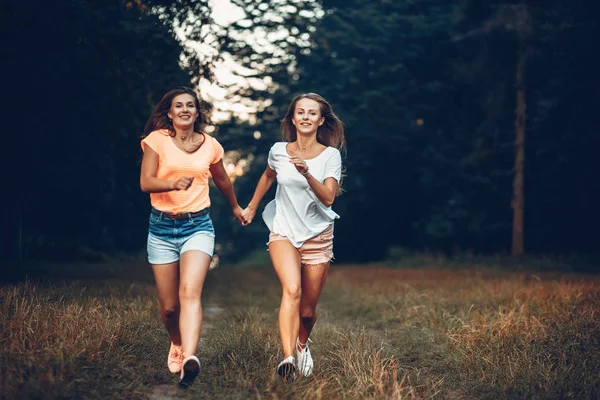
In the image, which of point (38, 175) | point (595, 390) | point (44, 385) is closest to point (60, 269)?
point (38, 175)

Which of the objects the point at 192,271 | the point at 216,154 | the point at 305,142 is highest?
the point at 305,142

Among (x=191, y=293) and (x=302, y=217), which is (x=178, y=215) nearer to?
(x=191, y=293)

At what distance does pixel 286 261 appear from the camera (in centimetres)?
599

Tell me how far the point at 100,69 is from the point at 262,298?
5250mm

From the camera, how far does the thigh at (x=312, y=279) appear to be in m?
6.20

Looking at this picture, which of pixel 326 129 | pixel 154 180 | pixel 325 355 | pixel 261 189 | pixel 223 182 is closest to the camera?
pixel 154 180

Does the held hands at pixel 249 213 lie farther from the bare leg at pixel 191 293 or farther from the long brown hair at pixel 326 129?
the bare leg at pixel 191 293

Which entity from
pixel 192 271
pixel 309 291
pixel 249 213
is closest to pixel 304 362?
pixel 309 291

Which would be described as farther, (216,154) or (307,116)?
(307,116)

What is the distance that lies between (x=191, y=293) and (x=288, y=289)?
2.69 ft

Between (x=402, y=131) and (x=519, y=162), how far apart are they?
180 inches

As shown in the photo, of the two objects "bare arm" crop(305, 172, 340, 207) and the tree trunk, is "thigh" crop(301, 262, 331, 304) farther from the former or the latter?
→ the tree trunk

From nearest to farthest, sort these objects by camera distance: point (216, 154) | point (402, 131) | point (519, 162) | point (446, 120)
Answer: point (216, 154)
point (519, 162)
point (402, 131)
point (446, 120)

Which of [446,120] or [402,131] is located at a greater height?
[446,120]
